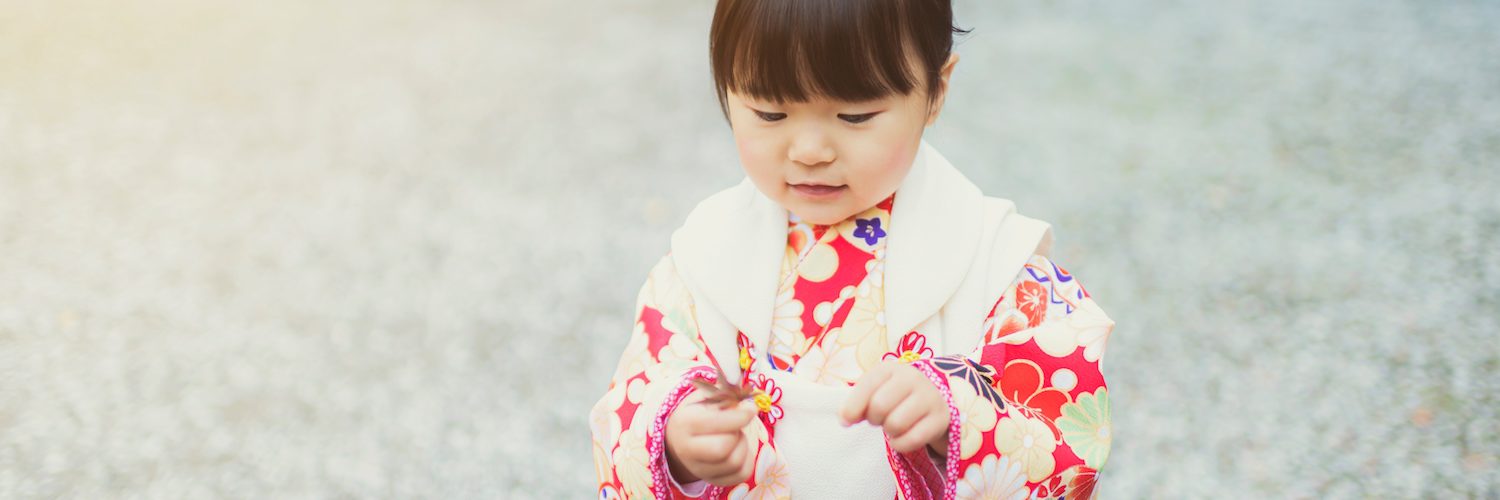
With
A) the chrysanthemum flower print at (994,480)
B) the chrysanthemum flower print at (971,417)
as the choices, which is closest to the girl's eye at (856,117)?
the chrysanthemum flower print at (971,417)

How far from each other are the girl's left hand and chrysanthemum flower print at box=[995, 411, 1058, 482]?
116 mm

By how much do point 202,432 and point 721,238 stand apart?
178 centimetres

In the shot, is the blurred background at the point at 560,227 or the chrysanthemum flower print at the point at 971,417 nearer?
the chrysanthemum flower print at the point at 971,417

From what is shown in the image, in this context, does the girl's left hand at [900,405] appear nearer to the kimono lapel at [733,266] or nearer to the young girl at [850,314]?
the young girl at [850,314]

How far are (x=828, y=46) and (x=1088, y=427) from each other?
615 mm

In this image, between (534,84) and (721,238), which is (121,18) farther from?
(721,238)

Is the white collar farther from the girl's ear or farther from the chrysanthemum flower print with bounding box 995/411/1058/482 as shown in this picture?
the chrysanthemum flower print with bounding box 995/411/1058/482

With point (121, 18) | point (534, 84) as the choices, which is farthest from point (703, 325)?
point (121, 18)

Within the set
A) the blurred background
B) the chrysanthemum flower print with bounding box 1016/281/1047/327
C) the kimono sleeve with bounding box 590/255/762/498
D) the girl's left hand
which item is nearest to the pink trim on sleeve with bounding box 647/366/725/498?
the kimono sleeve with bounding box 590/255/762/498

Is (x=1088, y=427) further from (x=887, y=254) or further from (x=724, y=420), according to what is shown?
(x=724, y=420)

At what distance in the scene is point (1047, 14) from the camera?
5.78 m

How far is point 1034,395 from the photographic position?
1484 mm

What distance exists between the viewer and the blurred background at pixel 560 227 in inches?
104

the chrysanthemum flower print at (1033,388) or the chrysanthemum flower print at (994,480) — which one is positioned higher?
the chrysanthemum flower print at (1033,388)
